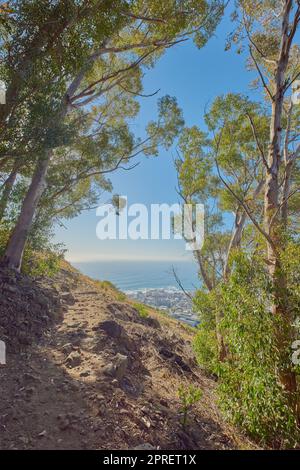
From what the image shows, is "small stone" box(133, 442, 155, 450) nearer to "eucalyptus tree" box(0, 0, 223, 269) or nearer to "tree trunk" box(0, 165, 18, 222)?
"eucalyptus tree" box(0, 0, 223, 269)

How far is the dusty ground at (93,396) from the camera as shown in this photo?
11.1ft

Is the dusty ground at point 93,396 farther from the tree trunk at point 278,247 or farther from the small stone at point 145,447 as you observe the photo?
the tree trunk at point 278,247

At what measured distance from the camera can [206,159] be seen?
11.5m

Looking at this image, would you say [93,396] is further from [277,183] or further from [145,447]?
[277,183]

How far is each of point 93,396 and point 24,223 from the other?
17.8ft

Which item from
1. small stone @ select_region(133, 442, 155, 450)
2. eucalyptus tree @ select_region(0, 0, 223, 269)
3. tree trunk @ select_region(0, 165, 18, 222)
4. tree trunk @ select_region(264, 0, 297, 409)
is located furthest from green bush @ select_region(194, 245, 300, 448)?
tree trunk @ select_region(0, 165, 18, 222)

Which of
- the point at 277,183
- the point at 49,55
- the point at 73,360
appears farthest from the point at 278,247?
the point at 49,55

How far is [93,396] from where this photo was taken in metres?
4.01

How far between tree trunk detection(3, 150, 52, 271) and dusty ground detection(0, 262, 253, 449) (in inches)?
63.1

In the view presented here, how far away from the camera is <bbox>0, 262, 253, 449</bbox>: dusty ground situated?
3377 mm
